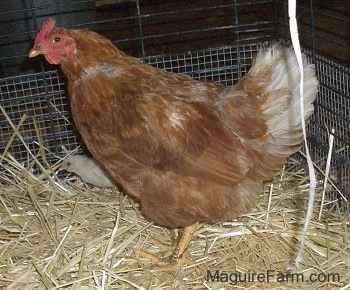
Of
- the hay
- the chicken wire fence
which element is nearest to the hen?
the hay

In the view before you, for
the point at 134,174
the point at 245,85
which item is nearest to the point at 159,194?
the point at 134,174

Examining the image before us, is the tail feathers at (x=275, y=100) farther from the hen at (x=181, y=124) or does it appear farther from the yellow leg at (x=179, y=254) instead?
the yellow leg at (x=179, y=254)

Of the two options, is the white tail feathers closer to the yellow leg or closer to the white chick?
the yellow leg

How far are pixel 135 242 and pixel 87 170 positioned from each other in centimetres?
56

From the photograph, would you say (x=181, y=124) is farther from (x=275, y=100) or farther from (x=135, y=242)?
(x=135, y=242)

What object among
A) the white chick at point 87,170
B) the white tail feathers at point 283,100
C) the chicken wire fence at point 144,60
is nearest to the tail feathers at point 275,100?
the white tail feathers at point 283,100

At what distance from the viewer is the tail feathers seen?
229 centimetres

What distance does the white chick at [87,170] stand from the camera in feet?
9.61

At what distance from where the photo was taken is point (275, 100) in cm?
228

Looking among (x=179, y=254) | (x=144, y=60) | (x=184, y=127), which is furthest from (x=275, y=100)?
(x=144, y=60)

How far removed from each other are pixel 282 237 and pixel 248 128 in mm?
568

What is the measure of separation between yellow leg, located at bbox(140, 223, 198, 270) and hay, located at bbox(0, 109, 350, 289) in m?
0.03

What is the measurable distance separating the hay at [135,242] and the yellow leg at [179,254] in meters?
0.03

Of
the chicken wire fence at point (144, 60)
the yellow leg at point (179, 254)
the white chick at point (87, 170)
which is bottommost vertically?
the yellow leg at point (179, 254)
